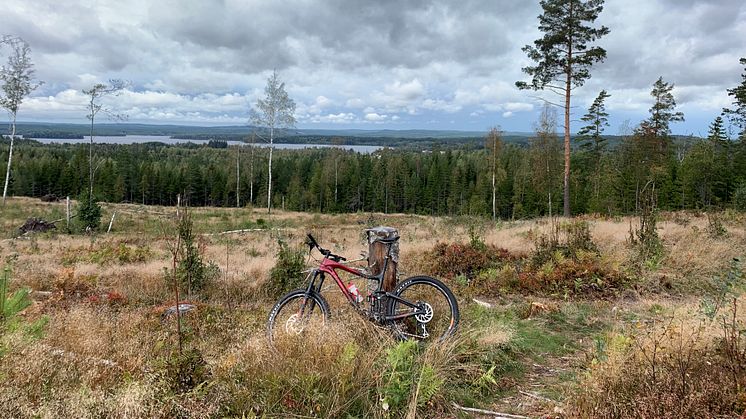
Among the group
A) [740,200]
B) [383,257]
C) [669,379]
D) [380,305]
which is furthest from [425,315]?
[740,200]

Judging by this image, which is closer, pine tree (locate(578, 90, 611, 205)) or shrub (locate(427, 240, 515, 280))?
shrub (locate(427, 240, 515, 280))

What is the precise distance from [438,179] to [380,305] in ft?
223

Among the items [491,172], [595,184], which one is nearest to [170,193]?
[491,172]

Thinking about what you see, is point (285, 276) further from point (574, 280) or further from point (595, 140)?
point (595, 140)

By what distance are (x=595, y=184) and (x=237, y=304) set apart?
4918cm

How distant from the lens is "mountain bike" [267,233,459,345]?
14.3 ft

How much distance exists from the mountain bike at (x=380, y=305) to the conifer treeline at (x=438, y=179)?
121 feet

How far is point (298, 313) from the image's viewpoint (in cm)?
444

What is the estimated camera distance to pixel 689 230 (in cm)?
1227

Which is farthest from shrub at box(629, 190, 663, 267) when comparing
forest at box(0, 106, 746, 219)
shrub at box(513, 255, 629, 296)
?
forest at box(0, 106, 746, 219)

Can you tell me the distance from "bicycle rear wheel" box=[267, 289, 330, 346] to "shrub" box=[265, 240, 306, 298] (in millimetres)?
3749

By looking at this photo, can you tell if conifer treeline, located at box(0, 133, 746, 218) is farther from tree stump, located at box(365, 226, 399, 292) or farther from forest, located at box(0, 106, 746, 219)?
tree stump, located at box(365, 226, 399, 292)

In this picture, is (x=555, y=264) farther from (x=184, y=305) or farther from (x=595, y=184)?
(x=595, y=184)

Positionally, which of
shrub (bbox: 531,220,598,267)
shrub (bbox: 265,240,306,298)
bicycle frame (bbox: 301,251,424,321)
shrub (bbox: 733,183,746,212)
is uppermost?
shrub (bbox: 733,183,746,212)
